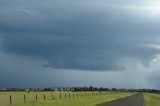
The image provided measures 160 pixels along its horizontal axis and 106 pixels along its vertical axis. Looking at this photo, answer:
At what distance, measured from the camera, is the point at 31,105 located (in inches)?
1758

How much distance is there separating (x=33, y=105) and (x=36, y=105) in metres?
0.38

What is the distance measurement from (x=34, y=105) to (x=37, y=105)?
0.39 metres

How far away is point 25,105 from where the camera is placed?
1743 inches

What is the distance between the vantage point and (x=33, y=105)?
44.7 meters

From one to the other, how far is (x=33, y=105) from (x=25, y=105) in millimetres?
1017

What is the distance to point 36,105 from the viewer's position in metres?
44.8

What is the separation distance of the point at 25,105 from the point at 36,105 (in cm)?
139

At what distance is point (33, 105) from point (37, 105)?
1.65 ft

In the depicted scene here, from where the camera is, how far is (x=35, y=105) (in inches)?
1759

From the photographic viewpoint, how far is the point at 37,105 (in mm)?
44781

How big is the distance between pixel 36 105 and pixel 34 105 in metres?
0.27

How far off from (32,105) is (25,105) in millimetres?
935

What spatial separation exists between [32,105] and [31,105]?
0.15 metres
